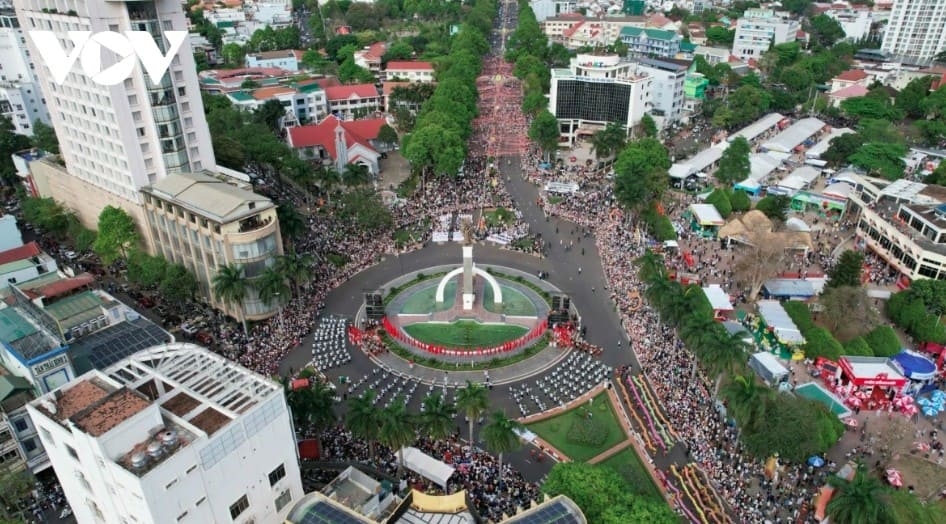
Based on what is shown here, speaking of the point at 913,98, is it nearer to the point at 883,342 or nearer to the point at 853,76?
the point at 853,76

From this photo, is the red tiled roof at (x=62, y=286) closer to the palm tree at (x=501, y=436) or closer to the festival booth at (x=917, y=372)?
the palm tree at (x=501, y=436)

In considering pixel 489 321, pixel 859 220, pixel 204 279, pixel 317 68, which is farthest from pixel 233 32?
pixel 859 220

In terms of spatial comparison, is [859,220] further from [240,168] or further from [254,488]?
[240,168]

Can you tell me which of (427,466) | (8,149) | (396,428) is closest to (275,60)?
(8,149)

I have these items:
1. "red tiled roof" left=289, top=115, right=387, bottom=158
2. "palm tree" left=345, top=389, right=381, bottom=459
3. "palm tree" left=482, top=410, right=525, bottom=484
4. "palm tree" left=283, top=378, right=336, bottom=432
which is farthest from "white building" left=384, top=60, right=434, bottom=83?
"palm tree" left=482, top=410, right=525, bottom=484

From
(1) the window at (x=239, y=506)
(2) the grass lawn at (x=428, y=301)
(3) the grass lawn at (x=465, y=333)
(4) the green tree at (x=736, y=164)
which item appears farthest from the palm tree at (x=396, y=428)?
(4) the green tree at (x=736, y=164)
